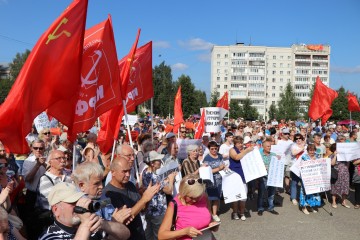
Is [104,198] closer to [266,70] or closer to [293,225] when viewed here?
[293,225]

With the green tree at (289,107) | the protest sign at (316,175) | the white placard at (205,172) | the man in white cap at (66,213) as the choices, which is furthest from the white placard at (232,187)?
the green tree at (289,107)

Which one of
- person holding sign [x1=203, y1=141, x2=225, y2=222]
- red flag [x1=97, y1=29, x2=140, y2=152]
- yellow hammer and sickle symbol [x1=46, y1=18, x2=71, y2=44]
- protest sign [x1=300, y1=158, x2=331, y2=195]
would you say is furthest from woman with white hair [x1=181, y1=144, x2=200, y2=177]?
yellow hammer and sickle symbol [x1=46, y1=18, x2=71, y2=44]

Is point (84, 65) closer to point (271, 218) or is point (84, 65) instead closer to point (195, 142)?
point (195, 142)

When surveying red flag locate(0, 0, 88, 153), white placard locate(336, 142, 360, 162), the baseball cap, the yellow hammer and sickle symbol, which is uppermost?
the yellow hammer and sickle symbol

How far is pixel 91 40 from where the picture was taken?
193 inches

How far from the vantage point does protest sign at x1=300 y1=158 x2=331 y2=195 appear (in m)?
8.24

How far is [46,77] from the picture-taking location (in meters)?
3.90

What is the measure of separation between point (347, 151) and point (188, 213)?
6.45 m

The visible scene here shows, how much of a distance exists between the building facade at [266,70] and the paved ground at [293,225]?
338 feet

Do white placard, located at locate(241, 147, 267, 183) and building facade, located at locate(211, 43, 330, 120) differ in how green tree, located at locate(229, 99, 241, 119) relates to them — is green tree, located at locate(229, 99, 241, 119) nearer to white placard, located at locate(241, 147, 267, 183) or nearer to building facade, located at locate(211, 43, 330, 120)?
building facade, located at locate(211, 43, 330, 120)

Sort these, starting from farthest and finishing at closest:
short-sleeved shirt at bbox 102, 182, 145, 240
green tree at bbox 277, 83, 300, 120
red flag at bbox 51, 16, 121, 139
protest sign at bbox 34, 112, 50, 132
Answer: green tree at bbox 277, 83, 300, 120, protest sign at bbox 34, 112, 50, 132, red flag at bbox 51, 16, 121, 139, short-sleeved shirt at bbox 102, 182, 145, 240

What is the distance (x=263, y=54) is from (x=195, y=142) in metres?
109

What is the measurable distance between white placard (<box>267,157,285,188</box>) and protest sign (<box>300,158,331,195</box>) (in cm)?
48

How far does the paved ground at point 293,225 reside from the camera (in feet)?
22.3
